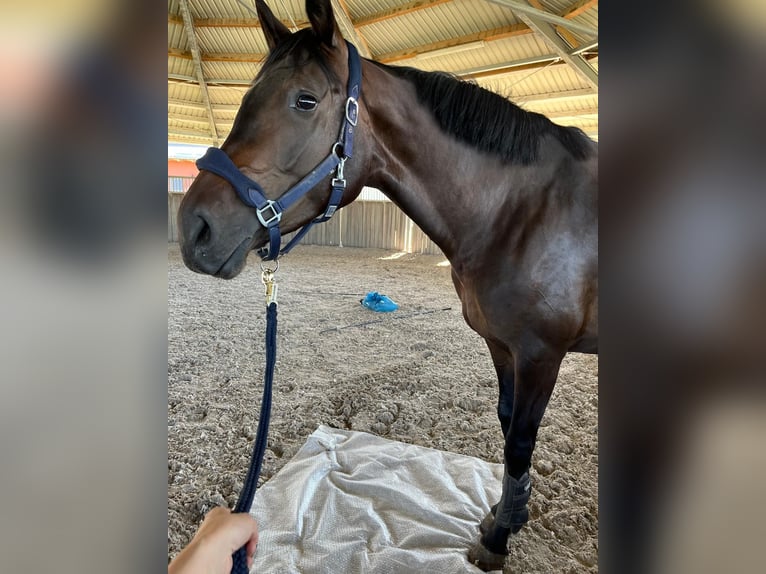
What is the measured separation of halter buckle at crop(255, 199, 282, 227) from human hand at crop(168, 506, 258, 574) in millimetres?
738

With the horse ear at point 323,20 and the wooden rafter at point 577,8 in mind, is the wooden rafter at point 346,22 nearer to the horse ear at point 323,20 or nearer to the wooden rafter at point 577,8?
the wooden rafter at point 577,8

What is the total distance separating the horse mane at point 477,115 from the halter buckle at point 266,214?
650mm

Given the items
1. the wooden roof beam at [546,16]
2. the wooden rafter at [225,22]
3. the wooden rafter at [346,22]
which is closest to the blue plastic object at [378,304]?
the wooden roof beam at [546,16]

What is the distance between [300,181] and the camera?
1.29 metres

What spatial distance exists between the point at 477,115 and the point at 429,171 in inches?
9.9

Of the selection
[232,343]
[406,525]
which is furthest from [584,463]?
[232,343]

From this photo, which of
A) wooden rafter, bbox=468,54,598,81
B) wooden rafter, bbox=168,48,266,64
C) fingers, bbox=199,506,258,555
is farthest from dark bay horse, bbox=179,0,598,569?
wooden rafter, bbox=168,48,266,64

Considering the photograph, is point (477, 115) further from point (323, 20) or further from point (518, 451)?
point (518, 451)

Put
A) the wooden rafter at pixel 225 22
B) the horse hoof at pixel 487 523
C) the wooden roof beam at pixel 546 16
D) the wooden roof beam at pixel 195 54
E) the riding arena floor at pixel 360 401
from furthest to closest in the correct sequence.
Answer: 1. the wooden rafter at pixel 225 22
2. the wooden roof beam at pixel 195 54
3. the wooden roof beam at pixel 546 16
4. the riding arena floor at pixel 360 401
5. the horse hoof at pixel 487 523

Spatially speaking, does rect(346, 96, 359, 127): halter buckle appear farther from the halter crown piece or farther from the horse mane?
the horse mane

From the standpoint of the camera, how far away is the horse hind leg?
64.3 inches

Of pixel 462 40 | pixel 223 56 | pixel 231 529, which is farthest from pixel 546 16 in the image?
pixel 223 56

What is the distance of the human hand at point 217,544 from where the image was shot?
613mm
